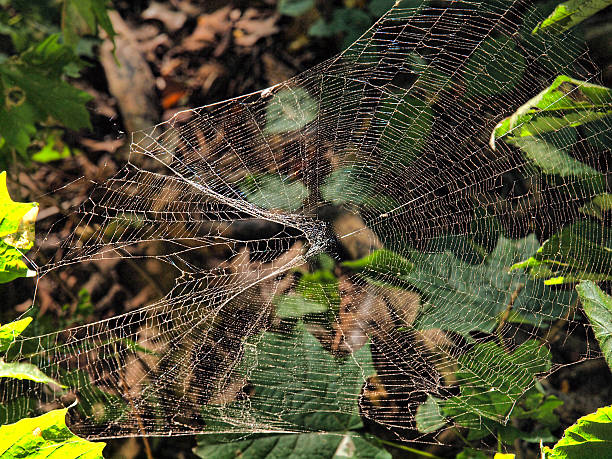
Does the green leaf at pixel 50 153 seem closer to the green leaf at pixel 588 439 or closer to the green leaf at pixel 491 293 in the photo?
the green leaf at pixel 491 293

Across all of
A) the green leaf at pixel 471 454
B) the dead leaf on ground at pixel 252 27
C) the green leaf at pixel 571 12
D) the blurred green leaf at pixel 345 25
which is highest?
the dead leaf on ground at pixel 252 27

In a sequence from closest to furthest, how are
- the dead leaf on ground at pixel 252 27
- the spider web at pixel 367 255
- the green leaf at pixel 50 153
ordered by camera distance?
the spider web at pixel 367 255 < the green leaf at pixel 50 153 < the dead leaf on ground at pixel 252 27

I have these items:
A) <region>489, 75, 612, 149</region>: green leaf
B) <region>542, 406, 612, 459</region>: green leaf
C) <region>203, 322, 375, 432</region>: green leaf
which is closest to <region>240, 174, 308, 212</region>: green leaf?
<region>203, 322, 375, 432</region>: green leaf

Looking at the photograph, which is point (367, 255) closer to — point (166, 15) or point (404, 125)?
point (404, 125)

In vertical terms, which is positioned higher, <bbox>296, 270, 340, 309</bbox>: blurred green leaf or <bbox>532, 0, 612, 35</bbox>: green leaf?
<bbox>532, 0, 612, 35</bbox>: green leaf

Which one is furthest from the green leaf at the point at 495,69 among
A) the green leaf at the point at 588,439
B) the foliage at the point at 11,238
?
the foliage at the point at 11,238

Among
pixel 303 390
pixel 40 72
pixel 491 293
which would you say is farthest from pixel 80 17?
pixel 491 293

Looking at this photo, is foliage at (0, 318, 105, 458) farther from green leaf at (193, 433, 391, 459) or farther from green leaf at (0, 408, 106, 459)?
green leaf at (193, 433, 391, 459)
